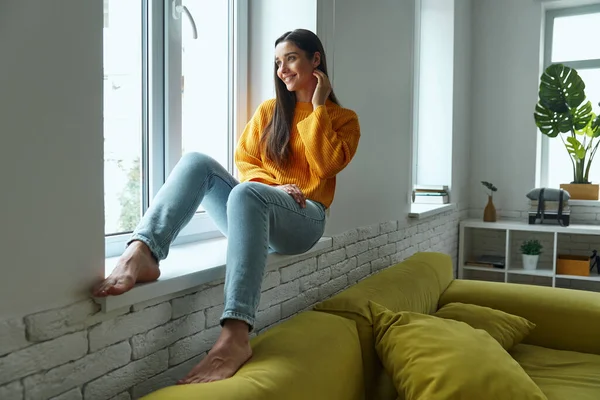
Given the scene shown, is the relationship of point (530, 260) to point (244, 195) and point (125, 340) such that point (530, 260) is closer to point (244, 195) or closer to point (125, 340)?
point (244, 195)

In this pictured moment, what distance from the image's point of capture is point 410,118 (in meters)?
3.15

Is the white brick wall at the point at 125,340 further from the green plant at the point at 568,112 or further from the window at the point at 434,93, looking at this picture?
the green plant at the point at 568,112

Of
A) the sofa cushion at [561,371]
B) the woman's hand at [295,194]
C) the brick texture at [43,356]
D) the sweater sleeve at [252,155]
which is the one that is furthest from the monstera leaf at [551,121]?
the brick texture at [43,356]

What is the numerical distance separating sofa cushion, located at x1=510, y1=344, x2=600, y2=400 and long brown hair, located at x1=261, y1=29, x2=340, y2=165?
1.23 meters

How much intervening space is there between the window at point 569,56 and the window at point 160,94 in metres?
3.22

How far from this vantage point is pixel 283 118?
1906 mm

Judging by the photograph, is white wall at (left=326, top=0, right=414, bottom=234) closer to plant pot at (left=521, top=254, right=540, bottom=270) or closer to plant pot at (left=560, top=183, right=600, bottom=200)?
plant pot at (left=521, top=254, right=540, bottom=270)

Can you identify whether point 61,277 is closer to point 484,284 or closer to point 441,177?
point 484,284

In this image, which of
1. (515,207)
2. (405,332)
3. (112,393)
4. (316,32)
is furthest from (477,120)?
(112,393)

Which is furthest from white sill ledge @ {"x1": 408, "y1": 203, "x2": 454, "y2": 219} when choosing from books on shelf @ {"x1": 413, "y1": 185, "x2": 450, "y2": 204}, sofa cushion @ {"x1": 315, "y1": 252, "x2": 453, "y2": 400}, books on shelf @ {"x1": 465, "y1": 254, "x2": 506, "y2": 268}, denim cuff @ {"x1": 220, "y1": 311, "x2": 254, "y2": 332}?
denim cuff @ {"x1": 220, "y1": 311, "x2": 254, "y2": 332}

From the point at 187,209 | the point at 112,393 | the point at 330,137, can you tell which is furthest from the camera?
the point at 330,137

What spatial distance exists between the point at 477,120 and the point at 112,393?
3.94 metres

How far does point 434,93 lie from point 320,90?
2.39 meters

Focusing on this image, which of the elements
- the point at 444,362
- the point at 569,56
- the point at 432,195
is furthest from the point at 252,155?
the point at 569,56
